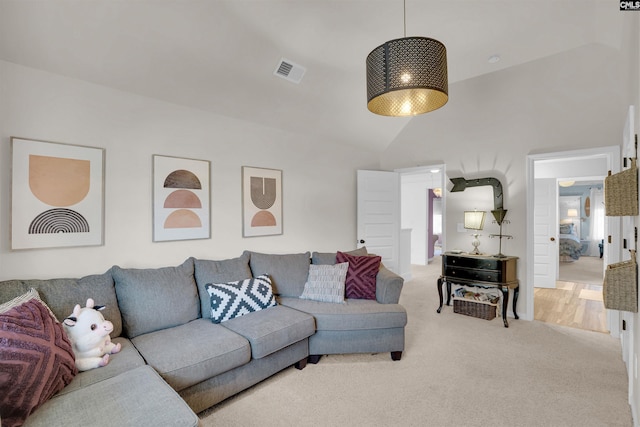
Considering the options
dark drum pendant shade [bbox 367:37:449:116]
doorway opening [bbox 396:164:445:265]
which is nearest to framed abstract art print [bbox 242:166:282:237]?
dark drum pendant shade [bbox 367:37:449:116]

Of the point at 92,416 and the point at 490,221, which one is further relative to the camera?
the point at 490,221

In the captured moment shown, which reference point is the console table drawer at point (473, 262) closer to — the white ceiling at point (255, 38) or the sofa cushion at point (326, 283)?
the sofa cushion at point (326, 283)

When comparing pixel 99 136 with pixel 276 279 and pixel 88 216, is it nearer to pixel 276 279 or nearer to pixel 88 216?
pixel 88 216

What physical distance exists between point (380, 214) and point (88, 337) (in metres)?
3.95

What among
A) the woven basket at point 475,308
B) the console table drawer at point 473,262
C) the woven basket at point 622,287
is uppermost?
the woven basket at point 622,287

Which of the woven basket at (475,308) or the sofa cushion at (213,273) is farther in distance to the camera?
the woven basket at (475,308)

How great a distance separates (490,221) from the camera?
420 cm

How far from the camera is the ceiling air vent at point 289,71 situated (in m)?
2.98

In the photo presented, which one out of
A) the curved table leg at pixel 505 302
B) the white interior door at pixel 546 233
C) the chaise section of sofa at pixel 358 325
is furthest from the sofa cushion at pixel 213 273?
the white interior door at pixel 546 233

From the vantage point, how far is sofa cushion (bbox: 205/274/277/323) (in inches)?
101

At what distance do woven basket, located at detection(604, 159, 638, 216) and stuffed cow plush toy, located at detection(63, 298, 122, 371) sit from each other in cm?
308

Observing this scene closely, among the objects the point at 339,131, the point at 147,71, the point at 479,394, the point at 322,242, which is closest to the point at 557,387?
the point at 479,394

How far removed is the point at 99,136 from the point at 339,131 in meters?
2.76

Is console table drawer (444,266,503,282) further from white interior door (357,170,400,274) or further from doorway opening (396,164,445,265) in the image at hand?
doorway opening (396,164,445,265)
